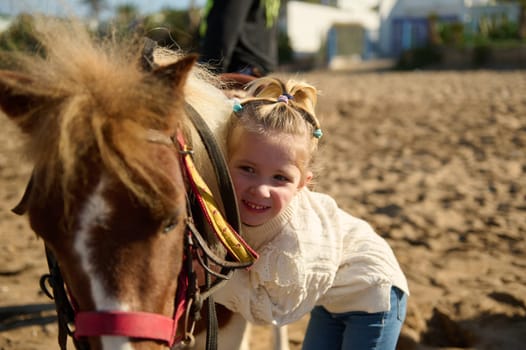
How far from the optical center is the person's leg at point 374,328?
2.18 m

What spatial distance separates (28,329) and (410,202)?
3394 mm

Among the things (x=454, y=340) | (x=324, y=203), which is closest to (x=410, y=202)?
(x=454, y=340)

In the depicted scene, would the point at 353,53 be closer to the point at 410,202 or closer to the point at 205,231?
the point at 410,202

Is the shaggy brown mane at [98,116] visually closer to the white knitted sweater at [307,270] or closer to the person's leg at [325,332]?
the white knitted sweater at [307,270]

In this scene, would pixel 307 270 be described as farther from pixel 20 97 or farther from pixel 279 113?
pixel 20 97

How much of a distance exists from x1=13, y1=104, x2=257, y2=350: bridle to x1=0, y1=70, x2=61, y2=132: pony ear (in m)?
0.19

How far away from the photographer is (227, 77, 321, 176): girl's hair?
6.20 ft

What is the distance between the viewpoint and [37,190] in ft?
4.60

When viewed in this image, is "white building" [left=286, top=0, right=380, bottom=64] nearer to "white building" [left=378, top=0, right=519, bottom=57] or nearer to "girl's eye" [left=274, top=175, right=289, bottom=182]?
"white building" [left=378, top=0, right=519, bottom=57]

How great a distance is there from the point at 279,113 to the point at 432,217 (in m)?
3.15

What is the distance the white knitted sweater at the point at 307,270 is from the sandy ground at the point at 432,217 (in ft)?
2.71

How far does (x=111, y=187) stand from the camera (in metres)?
1.34

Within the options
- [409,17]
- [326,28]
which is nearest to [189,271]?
[326,28]

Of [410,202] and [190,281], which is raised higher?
[190,281]
